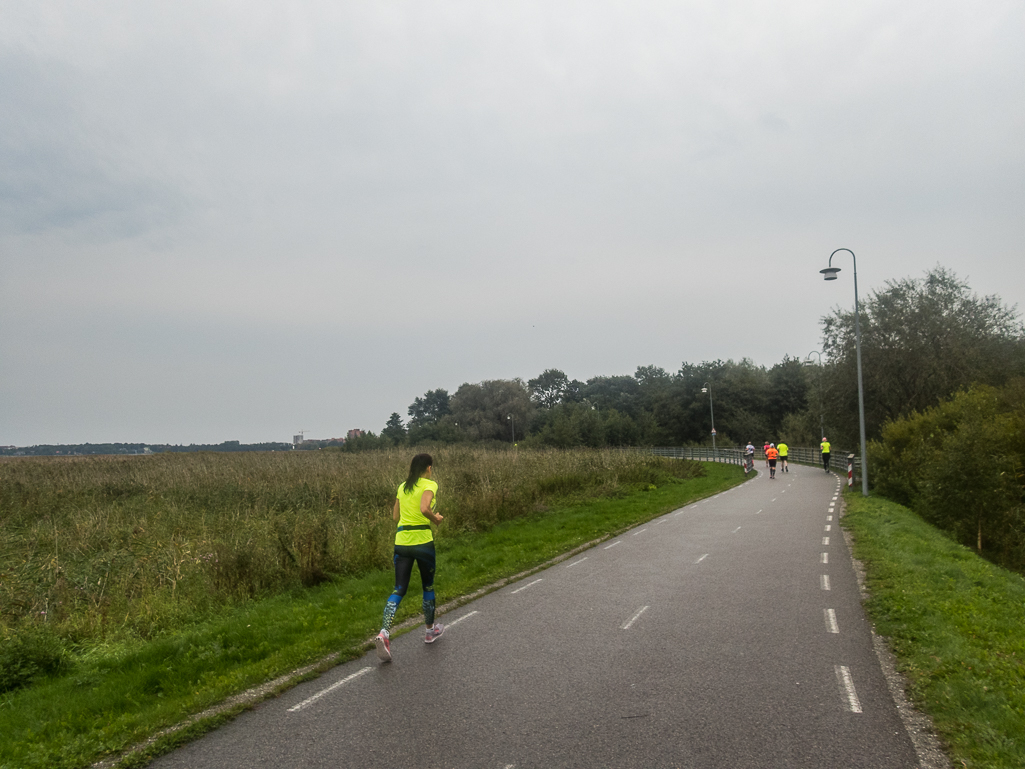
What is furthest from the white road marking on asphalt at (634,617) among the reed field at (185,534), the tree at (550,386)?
the tree at (550,386)

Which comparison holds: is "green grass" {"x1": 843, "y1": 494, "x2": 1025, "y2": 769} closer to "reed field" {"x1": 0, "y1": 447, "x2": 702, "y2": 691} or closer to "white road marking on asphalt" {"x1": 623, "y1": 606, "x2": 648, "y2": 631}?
"white road marking on asphalt" {"x1": 623, "y1": 606, "x2": 648, "y2": 631}

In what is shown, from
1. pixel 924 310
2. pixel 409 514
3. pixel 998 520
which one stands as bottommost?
pixel 998 520

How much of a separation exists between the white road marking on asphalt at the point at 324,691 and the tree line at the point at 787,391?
97.1 ft

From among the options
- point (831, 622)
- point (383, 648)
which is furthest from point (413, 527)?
point (831, 622)

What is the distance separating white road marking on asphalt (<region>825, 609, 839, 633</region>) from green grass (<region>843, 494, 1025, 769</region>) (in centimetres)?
43

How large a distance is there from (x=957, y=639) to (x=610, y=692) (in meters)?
3.89

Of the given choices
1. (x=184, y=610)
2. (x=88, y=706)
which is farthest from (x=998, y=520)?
(x=88, y=706)

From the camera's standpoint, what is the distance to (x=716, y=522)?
704 inches

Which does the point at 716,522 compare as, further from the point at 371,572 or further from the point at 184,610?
the point at 184,610

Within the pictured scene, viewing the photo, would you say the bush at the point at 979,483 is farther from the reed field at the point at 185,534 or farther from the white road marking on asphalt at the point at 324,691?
the white road marking on asphalt at the point at 324,691

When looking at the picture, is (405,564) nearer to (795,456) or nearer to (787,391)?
(795,456)

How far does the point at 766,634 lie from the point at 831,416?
38.7m

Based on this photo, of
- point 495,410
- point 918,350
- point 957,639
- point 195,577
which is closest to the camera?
point 957,639

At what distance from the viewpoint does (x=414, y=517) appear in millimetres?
7188
